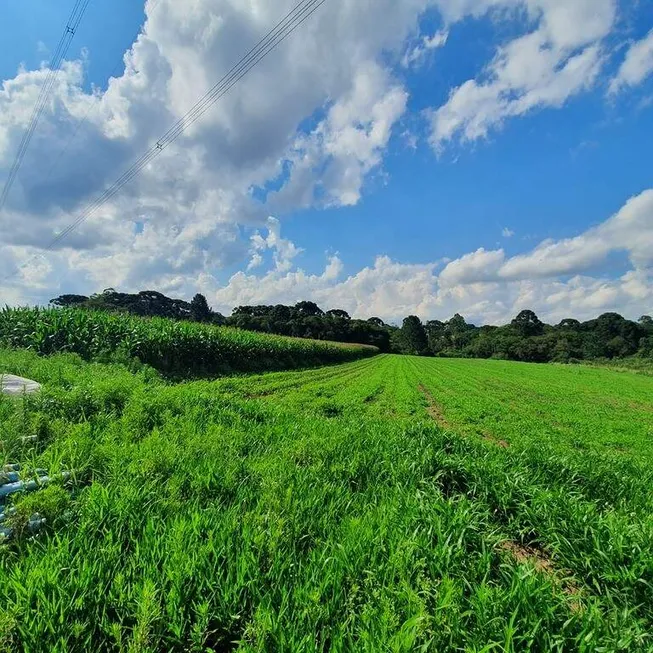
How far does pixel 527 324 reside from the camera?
5113 inches

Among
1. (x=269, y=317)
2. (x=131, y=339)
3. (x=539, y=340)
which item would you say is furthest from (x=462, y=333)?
(x=131, y=339)

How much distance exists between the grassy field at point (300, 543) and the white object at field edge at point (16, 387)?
629 millimetres

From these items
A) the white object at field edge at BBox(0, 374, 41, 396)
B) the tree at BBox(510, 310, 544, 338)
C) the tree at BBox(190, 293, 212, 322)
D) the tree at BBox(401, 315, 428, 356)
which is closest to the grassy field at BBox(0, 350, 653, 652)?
the white object at field edge at BBox(0, 374, 41, 396)

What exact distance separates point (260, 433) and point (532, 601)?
4.43 m

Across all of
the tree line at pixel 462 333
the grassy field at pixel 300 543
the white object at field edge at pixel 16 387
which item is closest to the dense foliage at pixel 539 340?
the tree line at pixel 462 333

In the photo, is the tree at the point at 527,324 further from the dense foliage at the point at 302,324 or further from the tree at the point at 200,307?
the tree at the point at 200,307

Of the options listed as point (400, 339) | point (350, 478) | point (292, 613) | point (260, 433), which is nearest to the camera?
point (292, 613)

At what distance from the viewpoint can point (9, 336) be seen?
49.2 ft

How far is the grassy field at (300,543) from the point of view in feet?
7.29

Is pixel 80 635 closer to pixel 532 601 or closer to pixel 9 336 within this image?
pixel 532 601

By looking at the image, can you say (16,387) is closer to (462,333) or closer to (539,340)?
(539,340)

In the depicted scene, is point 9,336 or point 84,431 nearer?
point 84,431

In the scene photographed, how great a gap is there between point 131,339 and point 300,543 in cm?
1601

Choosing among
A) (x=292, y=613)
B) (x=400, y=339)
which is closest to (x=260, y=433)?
(x=292, y=613)
